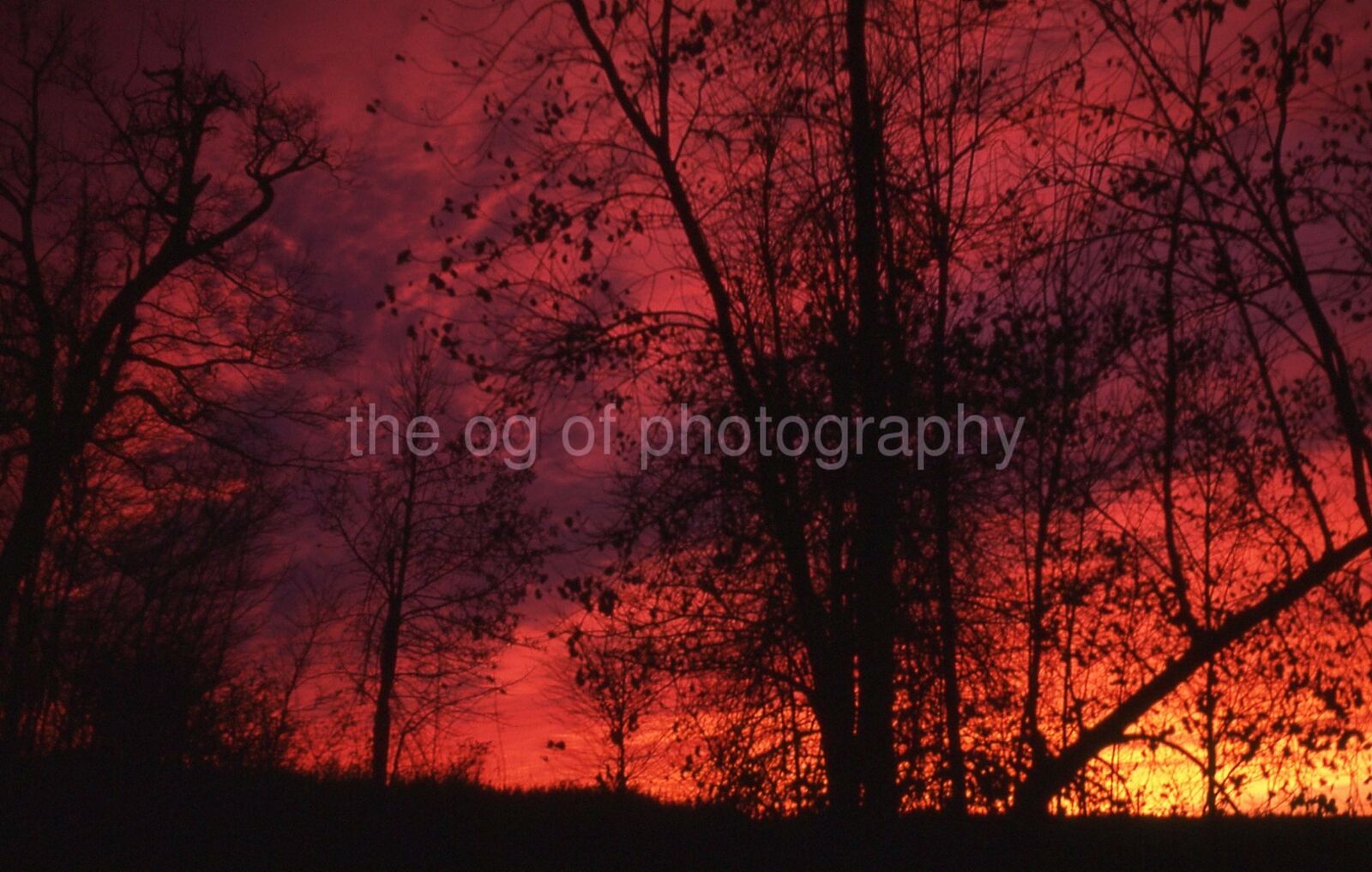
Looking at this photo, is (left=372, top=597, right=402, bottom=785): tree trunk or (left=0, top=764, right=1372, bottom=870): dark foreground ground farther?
(left=372, top=597, right=402, bottom=785): tree trunk

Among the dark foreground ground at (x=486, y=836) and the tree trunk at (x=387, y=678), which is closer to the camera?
the dark foreground ground at (x=486, y=836)

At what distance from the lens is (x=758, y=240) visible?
11070 millimetres

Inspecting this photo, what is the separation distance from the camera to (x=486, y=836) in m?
7.34

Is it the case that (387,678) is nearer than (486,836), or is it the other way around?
(486,836)

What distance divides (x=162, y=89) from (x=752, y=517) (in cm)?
1112

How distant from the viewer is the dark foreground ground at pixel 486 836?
22.4 feet

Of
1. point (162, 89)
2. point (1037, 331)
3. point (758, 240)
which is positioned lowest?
point (1037, 331)

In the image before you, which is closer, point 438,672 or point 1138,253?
point 1138,253

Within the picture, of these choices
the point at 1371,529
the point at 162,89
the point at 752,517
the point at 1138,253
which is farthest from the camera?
the point at 162,89

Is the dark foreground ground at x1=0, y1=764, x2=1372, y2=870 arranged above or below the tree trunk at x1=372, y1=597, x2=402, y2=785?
below

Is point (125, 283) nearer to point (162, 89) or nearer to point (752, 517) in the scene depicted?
point (162, 89)

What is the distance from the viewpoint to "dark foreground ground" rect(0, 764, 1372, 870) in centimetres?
682

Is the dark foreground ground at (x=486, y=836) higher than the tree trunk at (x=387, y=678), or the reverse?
the tree trunk at (x=387, y=678)

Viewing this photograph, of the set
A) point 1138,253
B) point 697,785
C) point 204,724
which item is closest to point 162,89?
point 204,724
